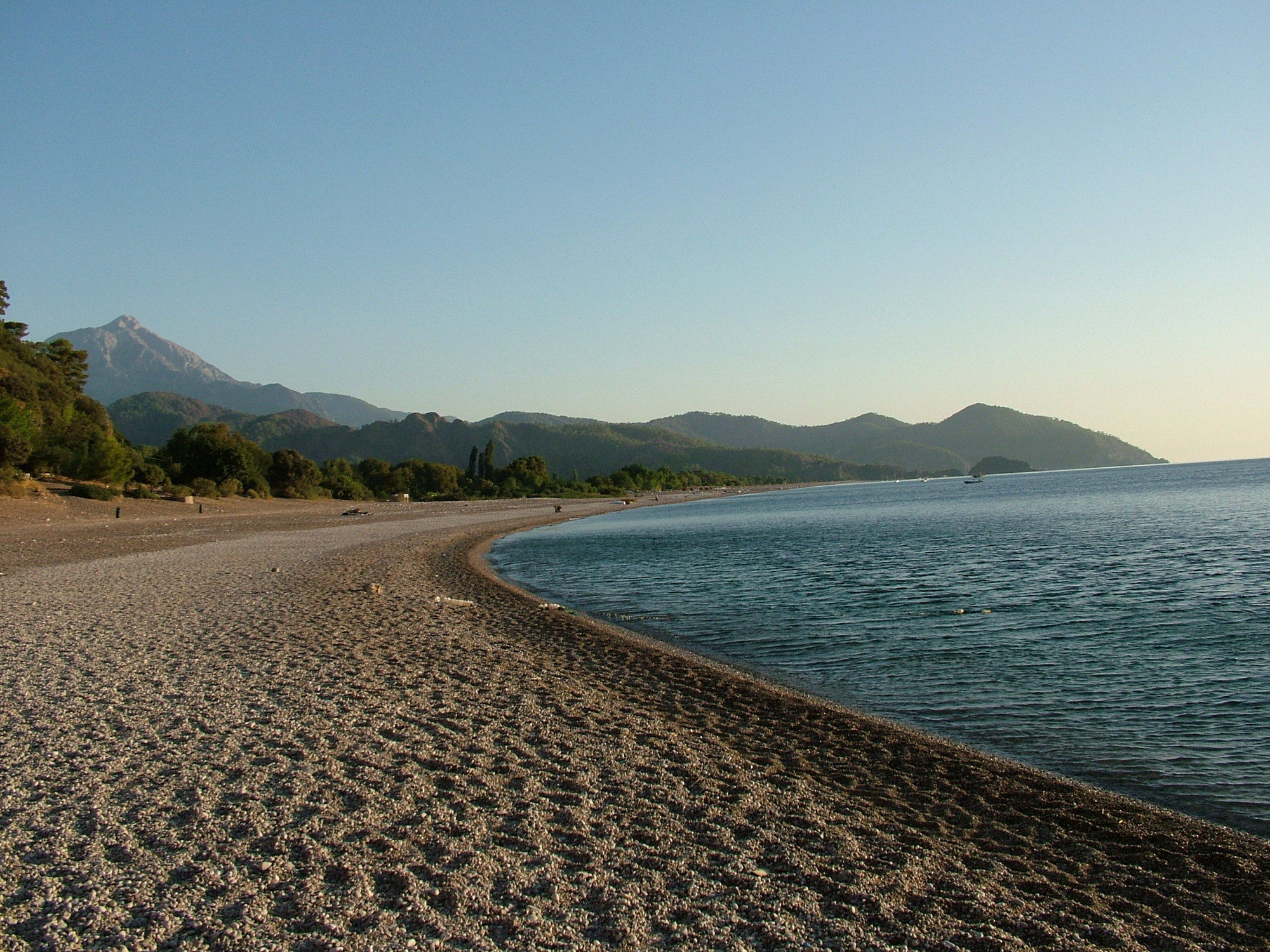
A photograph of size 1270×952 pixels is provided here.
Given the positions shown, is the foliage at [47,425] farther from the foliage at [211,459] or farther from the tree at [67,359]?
the foliage at [211,459]

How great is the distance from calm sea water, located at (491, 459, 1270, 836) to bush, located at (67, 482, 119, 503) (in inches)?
1168

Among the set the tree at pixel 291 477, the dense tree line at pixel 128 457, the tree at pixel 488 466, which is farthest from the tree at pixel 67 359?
the tree at pixel 488 466

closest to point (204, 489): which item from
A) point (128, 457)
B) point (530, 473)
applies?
point (128, 457)

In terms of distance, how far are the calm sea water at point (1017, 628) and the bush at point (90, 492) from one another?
97.3ft

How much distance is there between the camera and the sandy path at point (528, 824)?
15.4 ft

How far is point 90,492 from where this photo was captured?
1992 inches

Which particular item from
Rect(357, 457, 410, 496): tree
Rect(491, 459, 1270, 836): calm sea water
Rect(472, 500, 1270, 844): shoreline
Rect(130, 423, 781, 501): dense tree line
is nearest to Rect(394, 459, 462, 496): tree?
Rect(130, 423, 781, 501): dense tree line

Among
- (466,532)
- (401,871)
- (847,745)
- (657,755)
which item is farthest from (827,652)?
(466,532)

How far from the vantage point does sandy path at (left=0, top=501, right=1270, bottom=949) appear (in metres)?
4.70

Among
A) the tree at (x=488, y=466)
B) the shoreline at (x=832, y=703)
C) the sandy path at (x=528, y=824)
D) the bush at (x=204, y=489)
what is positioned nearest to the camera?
the sandy path at (x=528, y=824)

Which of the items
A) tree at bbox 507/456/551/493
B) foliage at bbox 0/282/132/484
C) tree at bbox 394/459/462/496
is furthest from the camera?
tree at bbox 507/456/551/493

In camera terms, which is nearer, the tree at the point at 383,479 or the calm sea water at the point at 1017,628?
the calm sea water at the point at 1017,628

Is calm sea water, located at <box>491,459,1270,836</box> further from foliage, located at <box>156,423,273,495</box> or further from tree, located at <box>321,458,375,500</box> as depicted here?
tree, located at <box>321,458,375,500</box>

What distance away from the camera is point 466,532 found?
48375 mm
